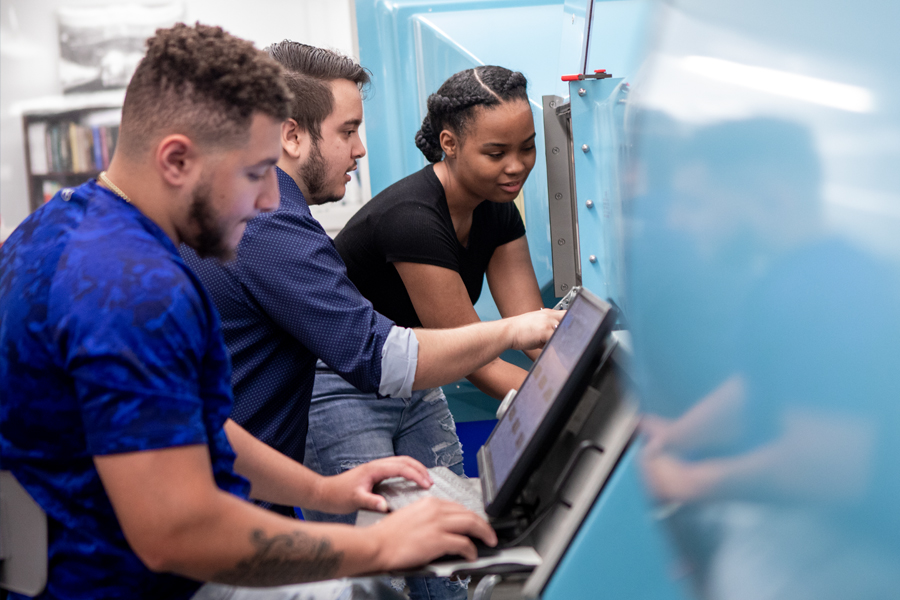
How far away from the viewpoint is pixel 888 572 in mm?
415

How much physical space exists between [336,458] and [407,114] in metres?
1.16

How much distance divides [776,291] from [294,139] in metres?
1.16

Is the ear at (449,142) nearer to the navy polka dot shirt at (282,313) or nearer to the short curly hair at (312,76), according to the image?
the short curly hair at (312,76)

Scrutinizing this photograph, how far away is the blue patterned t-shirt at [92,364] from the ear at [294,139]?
660 millimetres

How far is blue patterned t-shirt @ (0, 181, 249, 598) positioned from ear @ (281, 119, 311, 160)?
2.17ft

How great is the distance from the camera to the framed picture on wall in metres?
3.58

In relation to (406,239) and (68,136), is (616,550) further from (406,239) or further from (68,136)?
(68,136)

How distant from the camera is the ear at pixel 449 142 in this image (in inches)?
69.7

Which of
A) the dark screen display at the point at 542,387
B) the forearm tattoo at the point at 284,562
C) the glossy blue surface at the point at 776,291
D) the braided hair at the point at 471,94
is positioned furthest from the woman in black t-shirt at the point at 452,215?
the glossy blue surface at the point at 776,291

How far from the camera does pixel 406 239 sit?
63.1 inches

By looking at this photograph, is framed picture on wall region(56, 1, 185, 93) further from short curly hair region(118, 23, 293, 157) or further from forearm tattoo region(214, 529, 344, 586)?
forearm tattoo region(214, 529, 344, 586)

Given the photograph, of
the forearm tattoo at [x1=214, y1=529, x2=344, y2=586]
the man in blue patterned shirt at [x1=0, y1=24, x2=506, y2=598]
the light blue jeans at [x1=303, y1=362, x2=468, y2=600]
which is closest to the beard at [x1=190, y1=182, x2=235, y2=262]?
the man in blue patterned shirt at [x1=0, y1=24, x2=506, y2=598]

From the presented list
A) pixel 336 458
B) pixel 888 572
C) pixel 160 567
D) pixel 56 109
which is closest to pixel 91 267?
pixel 160 567

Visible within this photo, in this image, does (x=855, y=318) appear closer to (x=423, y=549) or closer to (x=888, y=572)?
(x=888, y=572)
